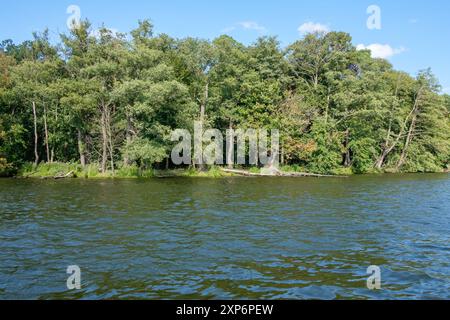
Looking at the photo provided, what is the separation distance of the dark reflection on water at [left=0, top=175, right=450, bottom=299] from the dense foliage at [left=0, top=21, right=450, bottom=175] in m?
18.7

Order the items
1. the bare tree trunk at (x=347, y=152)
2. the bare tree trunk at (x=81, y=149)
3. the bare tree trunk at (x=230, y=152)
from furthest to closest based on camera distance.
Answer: the bare tree trunk at (x=347, y=152), the bare tree trunk at (x=230, y=152), the bare tree trunk at (x=81, y=149)

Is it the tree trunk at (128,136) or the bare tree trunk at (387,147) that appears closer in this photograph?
the tree trunk at (128,136)

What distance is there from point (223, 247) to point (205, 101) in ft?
122

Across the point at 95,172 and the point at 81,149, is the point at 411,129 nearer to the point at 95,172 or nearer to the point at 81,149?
the point at 95,172

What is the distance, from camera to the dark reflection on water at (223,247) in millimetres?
10695

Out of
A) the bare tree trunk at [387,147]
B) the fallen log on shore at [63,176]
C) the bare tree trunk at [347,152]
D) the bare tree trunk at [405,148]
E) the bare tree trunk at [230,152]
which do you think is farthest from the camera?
the bare tree trunk at [405,148]

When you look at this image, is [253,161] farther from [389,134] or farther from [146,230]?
[146,230]

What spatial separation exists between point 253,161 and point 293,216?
31.9m

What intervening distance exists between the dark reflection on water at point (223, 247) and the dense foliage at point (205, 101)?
18659mm

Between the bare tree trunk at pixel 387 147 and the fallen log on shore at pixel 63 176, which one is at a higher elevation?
the bare tree trunk at pixel 387 147

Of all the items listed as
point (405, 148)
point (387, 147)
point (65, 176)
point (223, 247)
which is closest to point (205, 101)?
point (65, 176)

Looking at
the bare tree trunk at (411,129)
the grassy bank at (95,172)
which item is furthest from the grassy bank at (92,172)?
the bare tree trunk at (411,129)

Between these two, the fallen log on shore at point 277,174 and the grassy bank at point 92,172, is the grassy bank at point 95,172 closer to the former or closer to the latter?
the grassy bank at point 92,172
